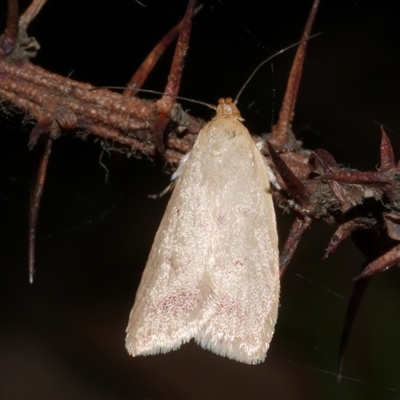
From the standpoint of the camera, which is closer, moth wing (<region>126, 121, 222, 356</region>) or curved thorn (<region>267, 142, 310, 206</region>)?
curved thorn (<region>267, 142, 310, 206</region>)

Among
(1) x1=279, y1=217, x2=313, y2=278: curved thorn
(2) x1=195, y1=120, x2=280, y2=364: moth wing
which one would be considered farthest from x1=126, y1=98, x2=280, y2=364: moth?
(1) x1=279, y1=217, x2=313, y2=278: curved thorn

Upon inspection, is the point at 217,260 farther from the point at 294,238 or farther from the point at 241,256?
the point at 294,238

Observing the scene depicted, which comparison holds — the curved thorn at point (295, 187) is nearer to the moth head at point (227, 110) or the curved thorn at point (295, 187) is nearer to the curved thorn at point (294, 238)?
the curved thorn at point (294, 238)

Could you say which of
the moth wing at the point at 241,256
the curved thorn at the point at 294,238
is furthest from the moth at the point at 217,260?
the curved thorn at the point at 294,238

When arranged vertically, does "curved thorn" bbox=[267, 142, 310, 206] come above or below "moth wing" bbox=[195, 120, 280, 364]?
above

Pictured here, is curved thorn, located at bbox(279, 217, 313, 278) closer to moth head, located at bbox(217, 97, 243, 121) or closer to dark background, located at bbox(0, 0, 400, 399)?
moth head, located at bbox(217, 97, 243, 121)

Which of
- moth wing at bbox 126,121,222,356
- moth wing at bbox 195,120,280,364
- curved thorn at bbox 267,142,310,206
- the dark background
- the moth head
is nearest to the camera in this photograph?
curved thorn at bbox 267,142,310,206
